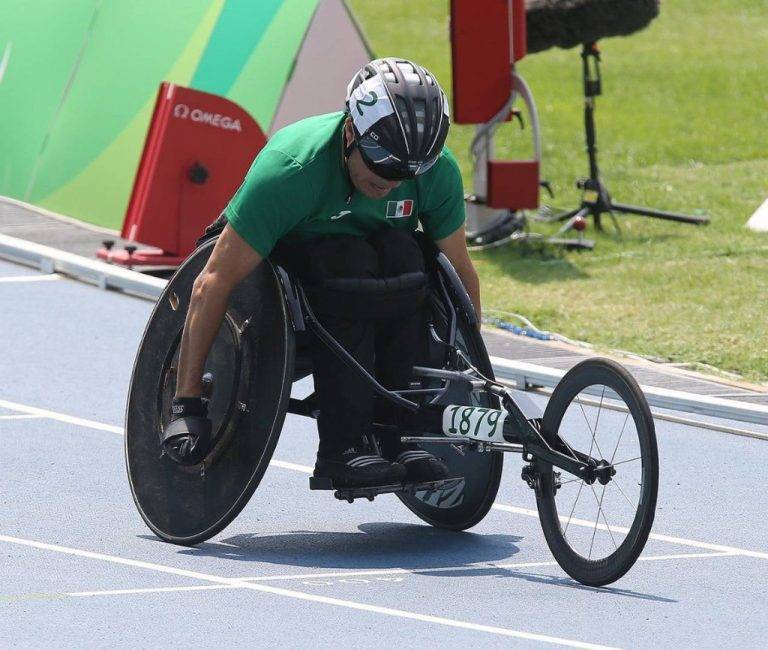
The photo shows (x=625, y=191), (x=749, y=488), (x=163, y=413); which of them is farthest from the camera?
(x=625, y=191)

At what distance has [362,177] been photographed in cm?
547

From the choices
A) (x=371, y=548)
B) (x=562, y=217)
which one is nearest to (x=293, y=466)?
(x=371, y=548)

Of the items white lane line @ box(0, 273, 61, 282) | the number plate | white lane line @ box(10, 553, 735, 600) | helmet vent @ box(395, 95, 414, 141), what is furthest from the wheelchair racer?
white lane line @ box(0, 273, 61, 282)

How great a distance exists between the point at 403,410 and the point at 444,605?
0.83m

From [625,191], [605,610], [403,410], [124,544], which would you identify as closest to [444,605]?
[605,610]

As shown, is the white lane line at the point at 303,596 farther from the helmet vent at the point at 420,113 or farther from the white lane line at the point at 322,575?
the helmet vent at the point at 420,113

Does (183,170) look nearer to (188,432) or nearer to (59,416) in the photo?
(59,416)

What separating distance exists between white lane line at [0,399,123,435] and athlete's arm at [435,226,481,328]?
213cm

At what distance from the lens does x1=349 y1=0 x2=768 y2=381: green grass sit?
10.3m

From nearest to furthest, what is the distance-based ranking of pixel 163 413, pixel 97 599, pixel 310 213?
1. pixel 97 599
2. pixel 310 213
3. pixel 163 413

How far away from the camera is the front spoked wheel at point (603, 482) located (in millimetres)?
5109

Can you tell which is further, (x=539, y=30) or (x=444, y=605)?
(x=539, y=30)

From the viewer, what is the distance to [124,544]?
19.0 feet

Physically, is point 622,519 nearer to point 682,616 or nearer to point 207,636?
point 682,616
